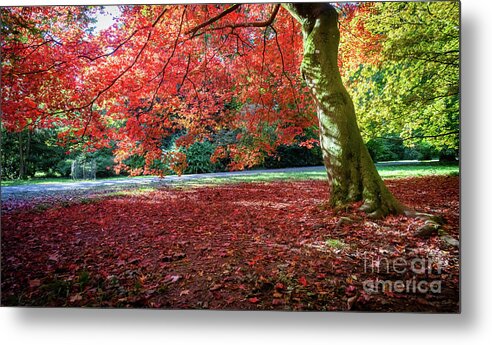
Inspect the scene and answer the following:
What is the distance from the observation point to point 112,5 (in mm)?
2537

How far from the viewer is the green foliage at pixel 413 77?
7.71 feet

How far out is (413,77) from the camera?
2.46 m

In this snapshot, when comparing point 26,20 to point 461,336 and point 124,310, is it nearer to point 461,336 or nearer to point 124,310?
point 124,310

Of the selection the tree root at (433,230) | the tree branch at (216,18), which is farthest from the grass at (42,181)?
the tree root at (433,230)

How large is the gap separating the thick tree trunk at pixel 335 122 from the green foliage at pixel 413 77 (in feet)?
0.44

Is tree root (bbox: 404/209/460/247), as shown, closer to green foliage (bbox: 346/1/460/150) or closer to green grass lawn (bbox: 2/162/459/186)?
green grass lawn (bbox: 2/162/459/186)

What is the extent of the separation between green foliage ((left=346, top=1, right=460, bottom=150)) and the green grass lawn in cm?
19

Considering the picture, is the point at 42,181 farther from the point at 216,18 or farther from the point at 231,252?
the point at 216,18

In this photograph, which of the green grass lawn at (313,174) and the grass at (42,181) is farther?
the grass at (42,181)

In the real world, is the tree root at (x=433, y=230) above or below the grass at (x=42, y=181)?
below

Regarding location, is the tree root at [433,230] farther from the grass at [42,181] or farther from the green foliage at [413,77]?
the grass at [42,181]

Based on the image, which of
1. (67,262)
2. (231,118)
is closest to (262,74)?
(231,118)

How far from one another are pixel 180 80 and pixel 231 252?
1.67 metres

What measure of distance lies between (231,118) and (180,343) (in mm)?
2073
